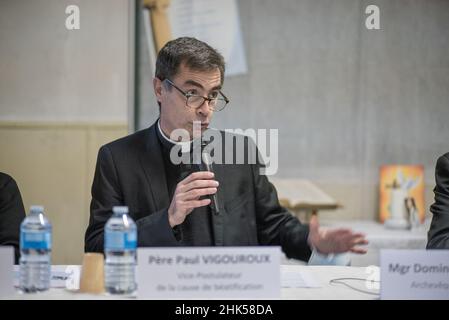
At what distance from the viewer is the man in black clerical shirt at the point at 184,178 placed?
232 cm

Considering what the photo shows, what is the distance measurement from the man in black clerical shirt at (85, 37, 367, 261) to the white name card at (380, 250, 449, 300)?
0.63 m

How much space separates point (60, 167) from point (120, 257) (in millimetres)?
2158

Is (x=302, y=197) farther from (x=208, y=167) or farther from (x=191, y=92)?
(x=208, y=167)

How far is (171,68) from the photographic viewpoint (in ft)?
7.78

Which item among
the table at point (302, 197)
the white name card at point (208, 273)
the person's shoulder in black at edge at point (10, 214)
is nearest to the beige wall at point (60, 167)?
the table at point (302, 197)

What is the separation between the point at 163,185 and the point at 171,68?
0.40m

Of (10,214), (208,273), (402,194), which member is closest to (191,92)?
(10,214)

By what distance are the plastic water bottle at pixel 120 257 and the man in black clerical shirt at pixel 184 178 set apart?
0.42m

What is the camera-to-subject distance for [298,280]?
195 cm

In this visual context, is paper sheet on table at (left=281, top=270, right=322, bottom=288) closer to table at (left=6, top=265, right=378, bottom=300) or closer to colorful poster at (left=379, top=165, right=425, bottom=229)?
table at (left=6, top=265, right=378, bottom=300)

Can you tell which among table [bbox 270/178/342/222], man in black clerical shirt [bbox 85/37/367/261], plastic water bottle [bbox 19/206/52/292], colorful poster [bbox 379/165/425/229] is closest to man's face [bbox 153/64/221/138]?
man in black clerical shirt [bbox 85/37/367/261]

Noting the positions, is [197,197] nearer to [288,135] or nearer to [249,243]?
[249,243]
